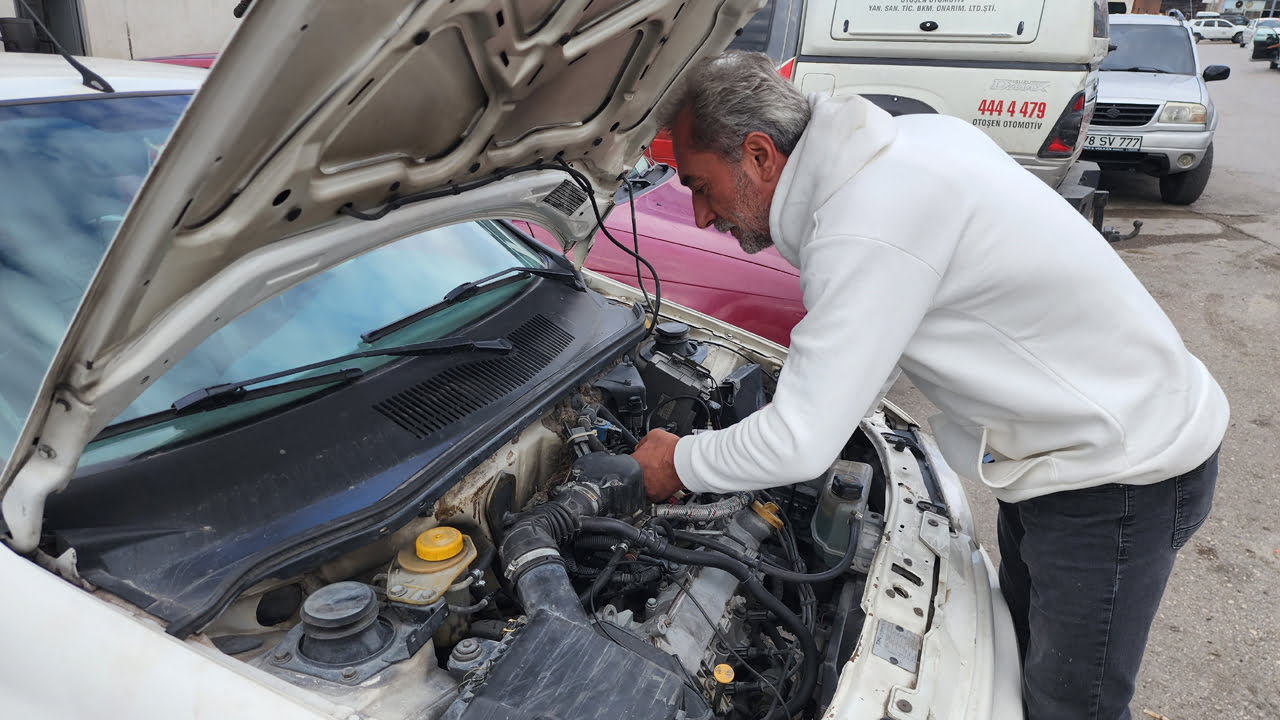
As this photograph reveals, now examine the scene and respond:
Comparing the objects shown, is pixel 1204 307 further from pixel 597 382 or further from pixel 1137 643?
pixel 597 382

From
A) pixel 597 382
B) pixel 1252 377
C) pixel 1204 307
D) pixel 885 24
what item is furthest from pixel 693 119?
pixel 1204 307

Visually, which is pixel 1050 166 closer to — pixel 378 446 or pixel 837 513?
pixel 837 513

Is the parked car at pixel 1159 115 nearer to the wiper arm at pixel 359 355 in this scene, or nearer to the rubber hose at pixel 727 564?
the rubber hose at pixel 727 564

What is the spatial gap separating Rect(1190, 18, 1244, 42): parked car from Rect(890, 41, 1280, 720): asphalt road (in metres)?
28.5

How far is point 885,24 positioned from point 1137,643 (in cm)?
595

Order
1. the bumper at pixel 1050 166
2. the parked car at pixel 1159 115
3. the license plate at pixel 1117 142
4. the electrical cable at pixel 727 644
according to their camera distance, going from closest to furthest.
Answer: the electrical cable at pixel 727 644 < the bumper at pixel 1050 166 < the parked car at pixel 1159 115 < the license plate at pixel 1117 142

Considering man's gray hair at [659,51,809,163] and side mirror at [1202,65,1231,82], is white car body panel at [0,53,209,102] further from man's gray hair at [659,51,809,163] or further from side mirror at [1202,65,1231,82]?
side mirror at [1202,65,1231,82]

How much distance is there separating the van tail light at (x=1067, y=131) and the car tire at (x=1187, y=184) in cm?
383

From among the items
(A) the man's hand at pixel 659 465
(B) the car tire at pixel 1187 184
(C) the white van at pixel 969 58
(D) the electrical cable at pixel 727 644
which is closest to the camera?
(D) the electrical cable at pixel 727 644

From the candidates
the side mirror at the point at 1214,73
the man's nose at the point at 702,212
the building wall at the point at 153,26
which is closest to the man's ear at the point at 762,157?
the man's nose at the point at 702,212

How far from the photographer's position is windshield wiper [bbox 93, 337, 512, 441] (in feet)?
4.98

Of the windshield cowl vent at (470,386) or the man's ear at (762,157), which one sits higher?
the man's ear at (762,157)

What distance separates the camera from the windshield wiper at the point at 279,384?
4.98ft

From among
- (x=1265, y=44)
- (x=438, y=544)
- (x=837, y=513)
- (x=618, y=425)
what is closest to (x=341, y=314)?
(x=438, y=544)
